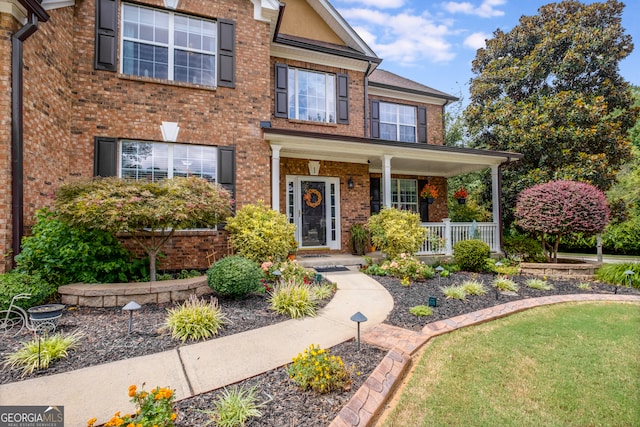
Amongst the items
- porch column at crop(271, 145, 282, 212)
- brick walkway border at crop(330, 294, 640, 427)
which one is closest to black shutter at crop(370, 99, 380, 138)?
porch column at crop(271, 145, 282, 212)

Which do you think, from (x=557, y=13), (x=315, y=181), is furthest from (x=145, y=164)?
(x=557, y=13)

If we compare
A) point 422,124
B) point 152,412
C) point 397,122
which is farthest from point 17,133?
point 422,124

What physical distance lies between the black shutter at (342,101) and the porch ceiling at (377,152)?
4.79ft

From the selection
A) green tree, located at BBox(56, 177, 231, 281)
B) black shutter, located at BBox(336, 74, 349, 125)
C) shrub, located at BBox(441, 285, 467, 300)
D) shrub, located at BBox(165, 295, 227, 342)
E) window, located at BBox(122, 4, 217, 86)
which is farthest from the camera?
black shutter, located at BBox(336, 74, 349, 125)

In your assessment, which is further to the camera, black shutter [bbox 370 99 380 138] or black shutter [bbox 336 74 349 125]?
black shutter [bbox 370 99 380 138]

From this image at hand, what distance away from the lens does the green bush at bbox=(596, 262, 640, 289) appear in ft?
22.7

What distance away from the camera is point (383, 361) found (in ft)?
10.2

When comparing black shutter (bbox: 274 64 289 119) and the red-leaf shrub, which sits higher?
black shutter (bbox: 274 64 289 119)

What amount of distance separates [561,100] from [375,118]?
6.66m

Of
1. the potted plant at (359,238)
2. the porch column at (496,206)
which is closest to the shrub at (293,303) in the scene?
the potted plant at (359,238)

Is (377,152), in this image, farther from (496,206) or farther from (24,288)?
(24,288)

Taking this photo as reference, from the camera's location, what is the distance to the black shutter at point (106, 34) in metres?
6.58

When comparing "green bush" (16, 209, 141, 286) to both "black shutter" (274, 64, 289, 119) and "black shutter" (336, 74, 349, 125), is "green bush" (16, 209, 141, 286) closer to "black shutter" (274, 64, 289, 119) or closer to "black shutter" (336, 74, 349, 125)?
"black shutter" (274, 64, 289, 119)
